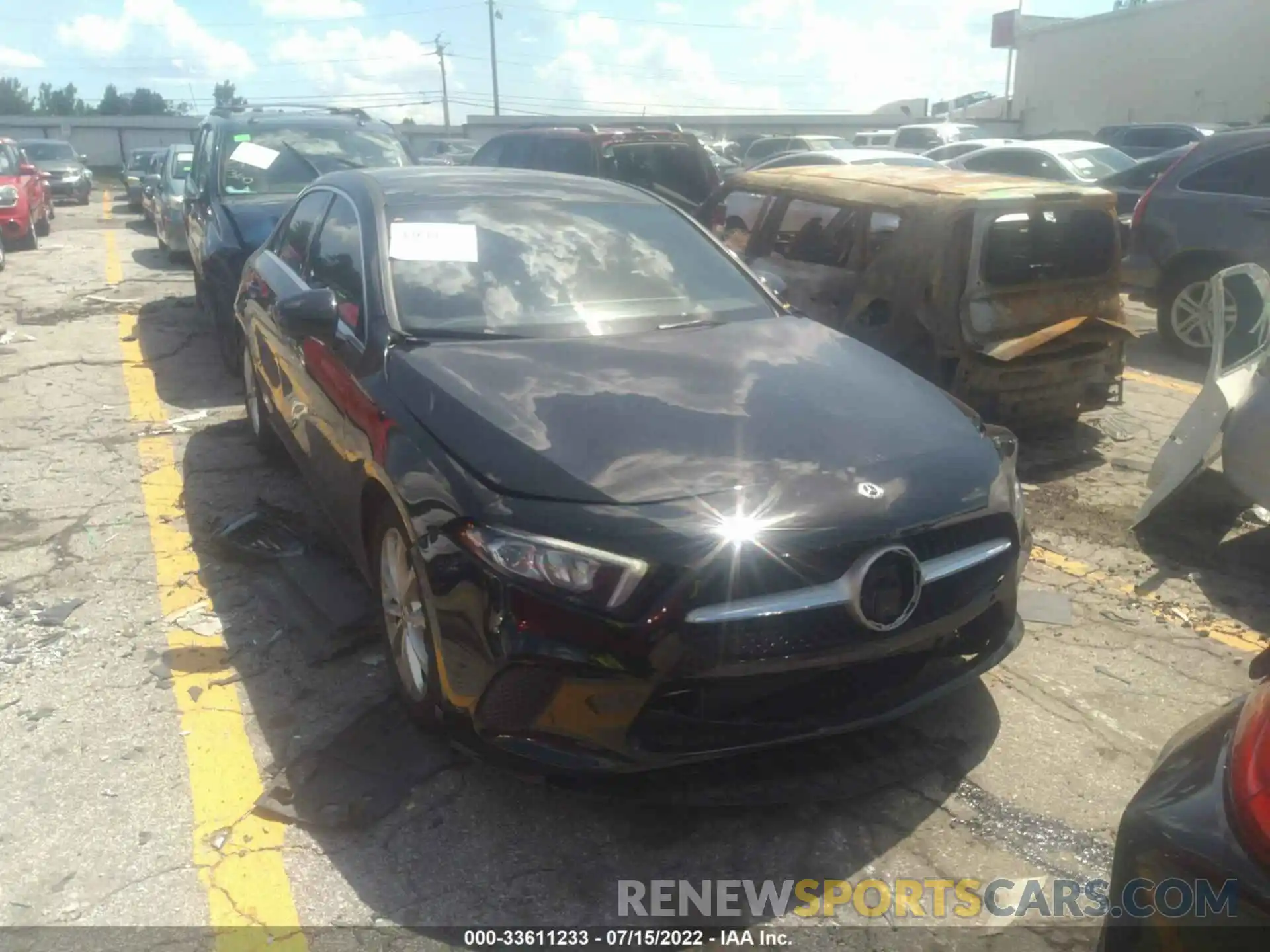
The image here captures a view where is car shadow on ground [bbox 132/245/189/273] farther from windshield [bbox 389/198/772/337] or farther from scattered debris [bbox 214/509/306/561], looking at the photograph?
windshield [bbox 389/198/772/337]

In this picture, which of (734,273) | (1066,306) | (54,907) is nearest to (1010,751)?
(734,273)

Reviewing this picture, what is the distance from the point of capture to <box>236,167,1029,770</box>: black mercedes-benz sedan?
8.78 feet

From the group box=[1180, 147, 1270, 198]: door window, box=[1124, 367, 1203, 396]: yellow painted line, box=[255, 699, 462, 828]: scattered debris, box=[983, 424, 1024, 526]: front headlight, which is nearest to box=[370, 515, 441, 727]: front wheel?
box=[255, 699, 462, 828]: scattered debris

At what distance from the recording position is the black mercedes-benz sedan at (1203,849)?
1.63m

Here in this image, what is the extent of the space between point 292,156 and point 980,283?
5589mm

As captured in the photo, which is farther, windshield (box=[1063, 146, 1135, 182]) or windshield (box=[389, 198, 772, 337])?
windshield (box=[1063, 146, 1135, 182])

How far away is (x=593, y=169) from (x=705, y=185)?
1328mm

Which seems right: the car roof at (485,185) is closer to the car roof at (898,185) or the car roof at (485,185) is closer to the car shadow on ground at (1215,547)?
the car roof at (898,185)

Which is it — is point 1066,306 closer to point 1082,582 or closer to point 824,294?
point 824,294

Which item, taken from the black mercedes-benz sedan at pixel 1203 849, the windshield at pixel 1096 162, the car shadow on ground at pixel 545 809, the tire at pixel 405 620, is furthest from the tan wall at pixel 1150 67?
the black mercedes-benz sedan at pixel 1203 849

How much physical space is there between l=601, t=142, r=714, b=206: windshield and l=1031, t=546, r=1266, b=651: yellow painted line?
688 cm

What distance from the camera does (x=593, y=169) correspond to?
35.3 feet

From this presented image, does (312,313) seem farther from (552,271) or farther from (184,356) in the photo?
(184,356)

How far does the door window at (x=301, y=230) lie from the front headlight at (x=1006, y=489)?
315 cm
